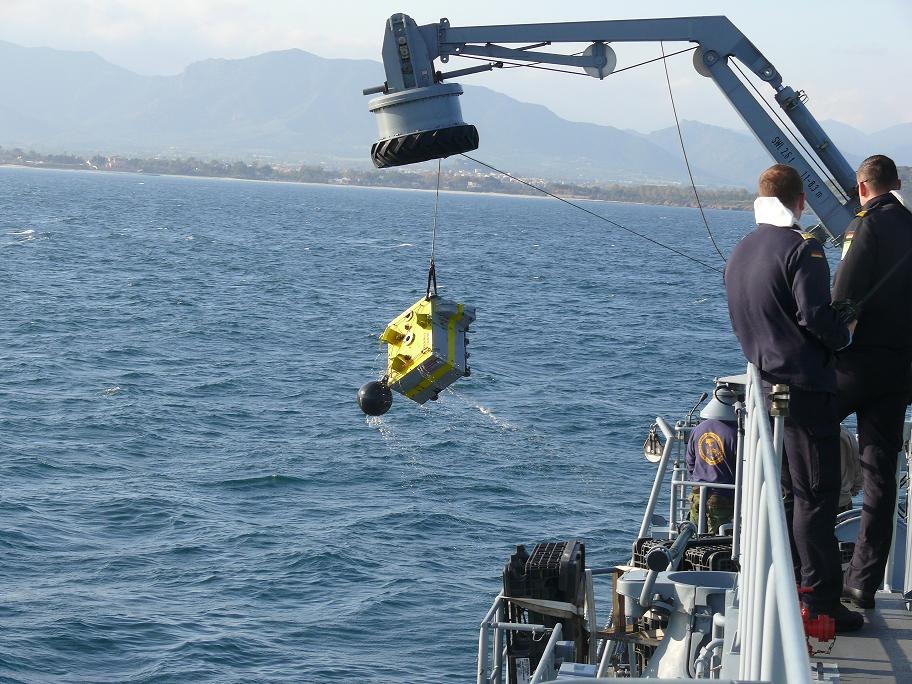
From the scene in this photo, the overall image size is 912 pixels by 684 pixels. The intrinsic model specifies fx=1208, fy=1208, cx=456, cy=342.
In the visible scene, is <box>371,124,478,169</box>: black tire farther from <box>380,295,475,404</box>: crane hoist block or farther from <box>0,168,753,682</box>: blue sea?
<box>0,168,753,682</box>: blue sea

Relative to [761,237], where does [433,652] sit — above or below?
below

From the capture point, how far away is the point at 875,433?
5766 millimetres

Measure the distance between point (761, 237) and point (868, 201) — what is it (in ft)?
2.33

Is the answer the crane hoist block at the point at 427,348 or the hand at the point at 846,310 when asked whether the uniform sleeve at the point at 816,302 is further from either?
the crane hoist block at the point at 427,348

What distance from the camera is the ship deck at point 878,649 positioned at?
500 centimetres

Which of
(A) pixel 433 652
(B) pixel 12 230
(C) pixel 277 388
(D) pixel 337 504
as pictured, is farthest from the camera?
(B) pixel 12 230

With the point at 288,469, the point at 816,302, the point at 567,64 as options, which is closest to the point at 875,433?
the point at 816,302

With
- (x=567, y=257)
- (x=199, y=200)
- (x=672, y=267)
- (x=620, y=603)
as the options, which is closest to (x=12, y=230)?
(x=567, y=257)

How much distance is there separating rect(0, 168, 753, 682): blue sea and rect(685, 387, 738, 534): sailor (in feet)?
26.6

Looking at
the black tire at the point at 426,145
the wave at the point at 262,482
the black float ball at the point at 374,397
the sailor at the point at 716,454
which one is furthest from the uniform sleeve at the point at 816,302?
the wave at the point at 262,482

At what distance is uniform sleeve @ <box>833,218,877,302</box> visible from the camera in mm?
5598

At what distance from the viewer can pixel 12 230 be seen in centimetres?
10006

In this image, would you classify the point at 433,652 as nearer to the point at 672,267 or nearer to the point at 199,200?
the point at 672,267

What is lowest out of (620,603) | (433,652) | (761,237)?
(433,652)
